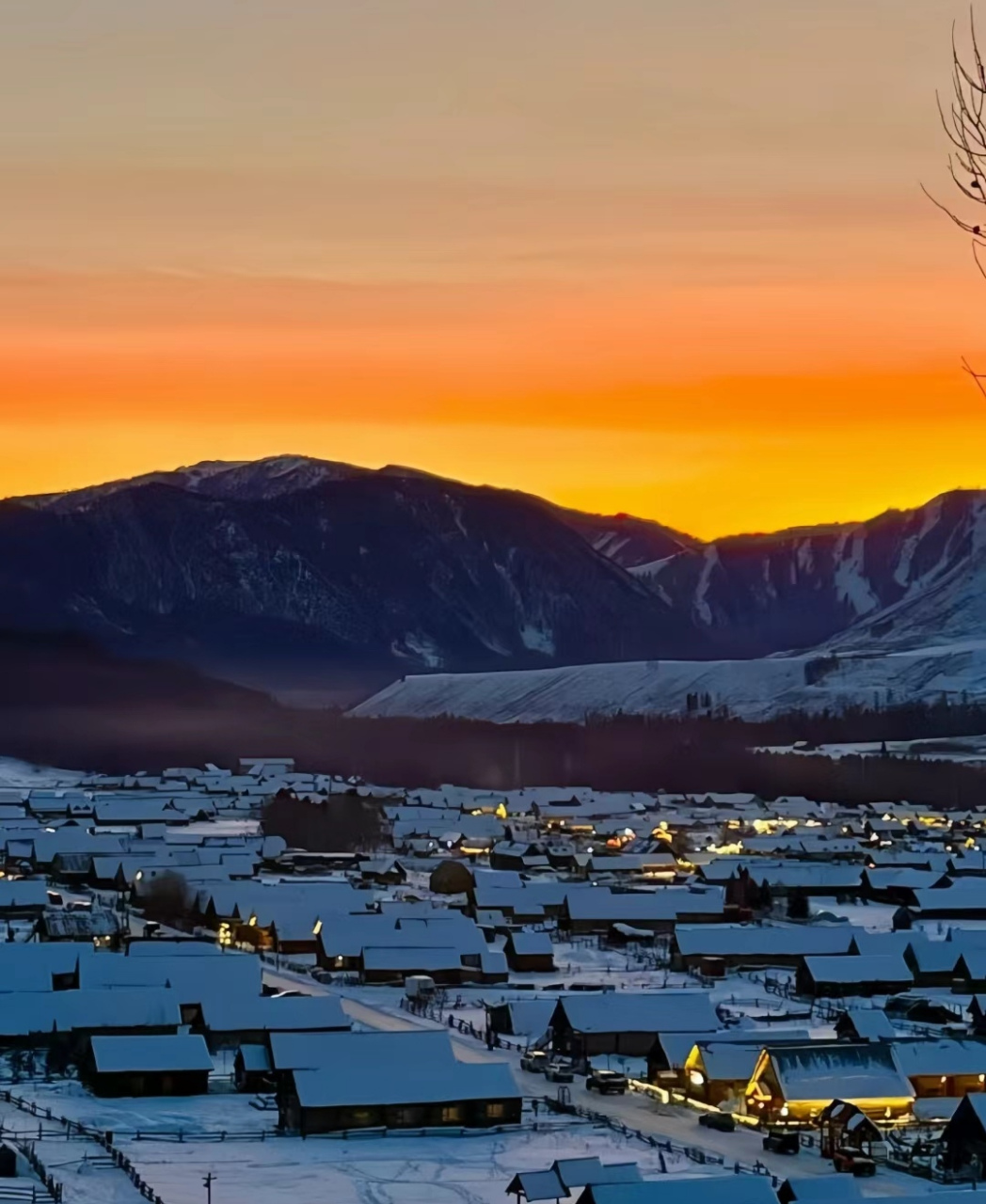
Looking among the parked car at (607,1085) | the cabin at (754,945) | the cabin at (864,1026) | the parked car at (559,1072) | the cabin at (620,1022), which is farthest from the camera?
the cabin at (754,945)

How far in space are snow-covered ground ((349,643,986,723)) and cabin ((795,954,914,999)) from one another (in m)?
95.2

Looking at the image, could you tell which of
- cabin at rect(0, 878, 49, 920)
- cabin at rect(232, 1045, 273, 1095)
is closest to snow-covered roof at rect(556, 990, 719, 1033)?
cabin at rect(232, 1045, 273, 1095)

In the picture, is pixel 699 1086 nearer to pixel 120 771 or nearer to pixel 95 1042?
pixel 95 1042

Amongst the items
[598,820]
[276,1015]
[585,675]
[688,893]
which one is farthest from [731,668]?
[276,1015]

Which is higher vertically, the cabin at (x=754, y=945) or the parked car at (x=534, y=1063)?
the cabin at (x=754, y=945)

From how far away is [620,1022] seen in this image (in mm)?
29016

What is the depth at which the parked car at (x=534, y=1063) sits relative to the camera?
90.9ft

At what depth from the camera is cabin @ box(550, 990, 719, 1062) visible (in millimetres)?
28750

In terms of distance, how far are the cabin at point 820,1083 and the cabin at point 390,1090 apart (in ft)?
8.96

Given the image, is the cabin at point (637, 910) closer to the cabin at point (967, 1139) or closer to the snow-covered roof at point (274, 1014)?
the snow-covered roof at point (274, 1014)

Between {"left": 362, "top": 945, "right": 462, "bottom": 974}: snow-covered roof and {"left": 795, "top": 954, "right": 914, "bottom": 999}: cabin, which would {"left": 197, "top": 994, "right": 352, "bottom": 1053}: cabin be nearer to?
{"left": 362, "top": 945, "right": 462, "bottom": 974}: snow-covered roof

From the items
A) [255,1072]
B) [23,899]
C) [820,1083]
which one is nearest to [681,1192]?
[820,1083]

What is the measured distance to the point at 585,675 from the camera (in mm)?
168625

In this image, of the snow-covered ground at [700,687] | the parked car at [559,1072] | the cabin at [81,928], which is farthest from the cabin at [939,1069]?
the snow-covered ground at [700,687]
